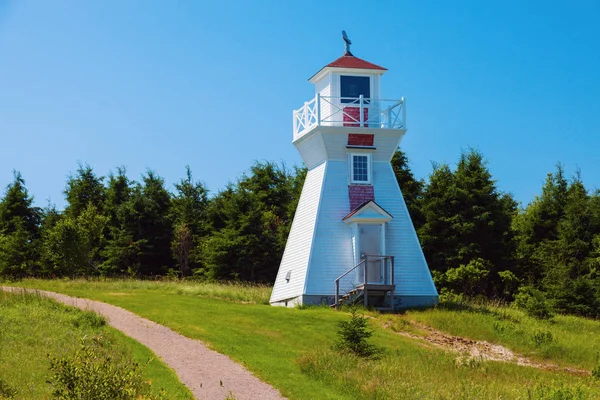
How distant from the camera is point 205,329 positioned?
24.7 meters

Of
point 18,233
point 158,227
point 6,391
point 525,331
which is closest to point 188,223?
point 158,227

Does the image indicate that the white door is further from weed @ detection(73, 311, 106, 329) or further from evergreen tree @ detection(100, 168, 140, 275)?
evergreen tree @ detection(100, 168, 140, 275)

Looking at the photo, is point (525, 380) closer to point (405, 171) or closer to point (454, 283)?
point (454, 283)

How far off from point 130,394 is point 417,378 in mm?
7917

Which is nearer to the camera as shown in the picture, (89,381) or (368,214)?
(89,381)

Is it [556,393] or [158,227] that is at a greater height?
[158,227]

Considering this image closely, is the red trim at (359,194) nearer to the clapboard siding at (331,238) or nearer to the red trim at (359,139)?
the clapboard siding at (331,238)

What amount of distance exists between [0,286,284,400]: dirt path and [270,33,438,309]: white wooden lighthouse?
9.55 meters

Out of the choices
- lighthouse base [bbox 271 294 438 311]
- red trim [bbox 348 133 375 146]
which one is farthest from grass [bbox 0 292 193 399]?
red trim [bbox 348 133 375 146]

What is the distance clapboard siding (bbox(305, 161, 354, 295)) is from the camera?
3375 centimetres

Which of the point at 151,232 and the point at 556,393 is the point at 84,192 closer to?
the point at 151,232

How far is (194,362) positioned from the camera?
20438mm

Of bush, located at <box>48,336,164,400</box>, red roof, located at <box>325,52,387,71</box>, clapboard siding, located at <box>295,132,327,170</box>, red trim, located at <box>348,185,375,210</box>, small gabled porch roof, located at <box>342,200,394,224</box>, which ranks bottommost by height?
bush, located at <box>48,336,164,400</box>

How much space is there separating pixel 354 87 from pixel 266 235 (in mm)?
13889
